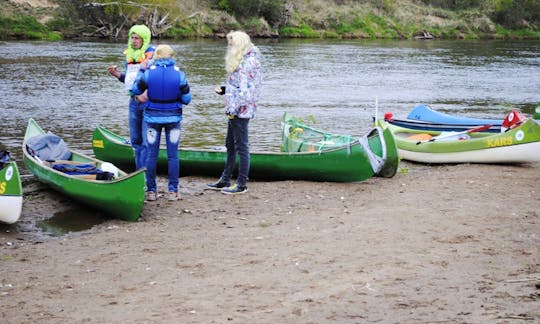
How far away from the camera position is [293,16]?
1903 inches

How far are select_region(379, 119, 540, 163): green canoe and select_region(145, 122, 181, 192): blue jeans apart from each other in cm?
396

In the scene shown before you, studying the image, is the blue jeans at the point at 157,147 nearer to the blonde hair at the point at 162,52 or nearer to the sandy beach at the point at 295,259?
the sandy beach at the point at 295,259

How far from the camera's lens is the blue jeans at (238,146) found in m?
8.95

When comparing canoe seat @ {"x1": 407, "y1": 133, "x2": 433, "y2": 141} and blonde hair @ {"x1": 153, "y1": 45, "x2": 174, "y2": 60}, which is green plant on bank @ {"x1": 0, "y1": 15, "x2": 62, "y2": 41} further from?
blonde hair @ {"x1": 153, "y1": 45, "x2": 174, "y2": 60}

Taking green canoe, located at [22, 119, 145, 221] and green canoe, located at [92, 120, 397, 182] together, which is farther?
green canoe, located at [92, 120, 397, 182]

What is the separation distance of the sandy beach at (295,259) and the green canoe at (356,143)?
0.40 m

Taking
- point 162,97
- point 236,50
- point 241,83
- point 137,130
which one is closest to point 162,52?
point 162,97

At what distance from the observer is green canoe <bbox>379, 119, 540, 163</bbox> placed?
11078 mm

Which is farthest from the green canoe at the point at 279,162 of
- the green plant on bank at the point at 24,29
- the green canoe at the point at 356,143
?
the green plant on bank at the point at 24,29

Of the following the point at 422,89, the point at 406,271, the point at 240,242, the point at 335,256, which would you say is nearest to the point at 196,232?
the point at 240,242

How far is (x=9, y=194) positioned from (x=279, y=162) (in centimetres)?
354

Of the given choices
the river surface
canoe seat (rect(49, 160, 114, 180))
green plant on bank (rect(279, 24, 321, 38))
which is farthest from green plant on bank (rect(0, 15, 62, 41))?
canoe seat (rect(49, 160, 114, 180))

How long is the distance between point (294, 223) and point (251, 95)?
1.54 m

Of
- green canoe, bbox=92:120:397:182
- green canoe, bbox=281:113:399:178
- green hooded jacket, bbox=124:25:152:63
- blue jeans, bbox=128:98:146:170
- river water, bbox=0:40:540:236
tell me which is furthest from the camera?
river water, bbox=0:40:540:236
